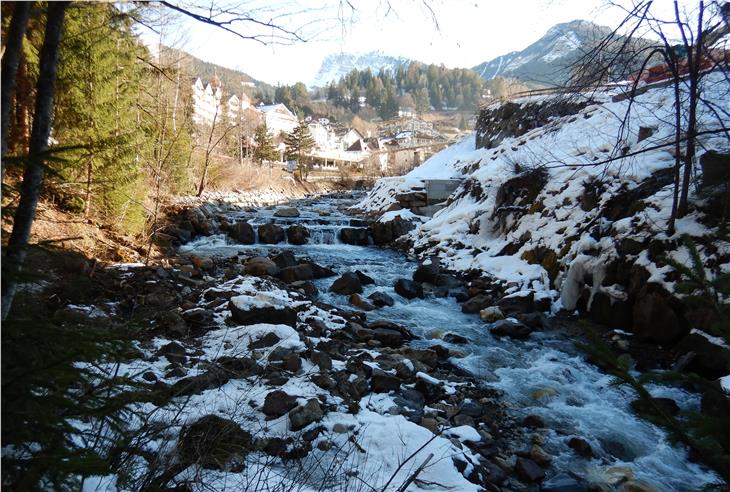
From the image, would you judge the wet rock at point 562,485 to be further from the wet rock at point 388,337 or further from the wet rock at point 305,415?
the wet rock at point 388,337

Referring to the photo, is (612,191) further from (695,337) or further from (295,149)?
(295,149)

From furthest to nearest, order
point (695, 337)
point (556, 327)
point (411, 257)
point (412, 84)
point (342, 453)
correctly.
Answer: point (412, 84)
point (411, 257)
point (556, 327)
point (695, 337)
point (342, 453)

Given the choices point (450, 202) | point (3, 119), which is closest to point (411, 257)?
point (450, 202)

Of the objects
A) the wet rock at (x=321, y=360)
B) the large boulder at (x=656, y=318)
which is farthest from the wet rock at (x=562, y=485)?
the large boulder at (x=656, y=318)

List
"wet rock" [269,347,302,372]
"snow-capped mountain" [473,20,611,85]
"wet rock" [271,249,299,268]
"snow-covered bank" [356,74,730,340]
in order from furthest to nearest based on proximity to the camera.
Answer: "wet rock" [271,249,299,268], "snow-covered bank" [356,74,730,340], "wet rock" [269,347,302,372], "snow-capped mountain" [473,20,611,85]

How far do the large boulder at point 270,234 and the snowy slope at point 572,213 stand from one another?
17.6 feet

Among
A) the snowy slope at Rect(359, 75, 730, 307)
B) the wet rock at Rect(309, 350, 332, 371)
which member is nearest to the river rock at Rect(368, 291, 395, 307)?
the snowy slope at Rect(359, 75, 730, 307)

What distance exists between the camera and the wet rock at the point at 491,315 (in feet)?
25.4

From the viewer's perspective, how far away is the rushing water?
381cm

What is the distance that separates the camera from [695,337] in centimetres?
541

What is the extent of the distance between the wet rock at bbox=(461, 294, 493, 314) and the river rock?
5.24 feet

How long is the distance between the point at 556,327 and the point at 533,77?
467 centimetres

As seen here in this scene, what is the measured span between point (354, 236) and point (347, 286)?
275 inches

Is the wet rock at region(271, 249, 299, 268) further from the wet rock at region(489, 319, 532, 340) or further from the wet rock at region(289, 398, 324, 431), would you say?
the wet rock at region(289, 398, 324, 431)
